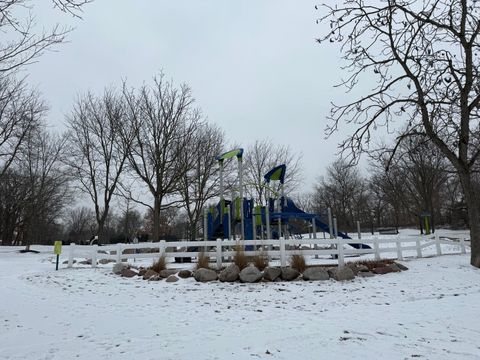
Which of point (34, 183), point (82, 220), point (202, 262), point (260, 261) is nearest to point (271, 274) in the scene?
point (260, 261)

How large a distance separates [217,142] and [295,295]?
21.7m

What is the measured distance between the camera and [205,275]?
1177 cm

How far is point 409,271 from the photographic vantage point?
43.3ft

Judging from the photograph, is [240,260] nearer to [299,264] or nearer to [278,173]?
[299,264]

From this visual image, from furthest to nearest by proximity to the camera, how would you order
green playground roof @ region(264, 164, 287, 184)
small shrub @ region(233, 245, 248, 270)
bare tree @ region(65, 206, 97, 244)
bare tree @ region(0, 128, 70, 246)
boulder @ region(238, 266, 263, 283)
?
bare tree @ region(65, 206, 97, 244), bare tree @ region(0, 128, 70, 246), green playground roof @ region(264, 164, 287, 184), small shrub @ region(233, 245, 248, 270), boulder @ region(238, 266, 263, 283)

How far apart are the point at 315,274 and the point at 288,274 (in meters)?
0.83

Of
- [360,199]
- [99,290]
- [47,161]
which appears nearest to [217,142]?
[47,161]

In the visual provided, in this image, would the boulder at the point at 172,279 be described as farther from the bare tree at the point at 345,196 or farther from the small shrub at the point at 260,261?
the bare tree at the point at 345,196

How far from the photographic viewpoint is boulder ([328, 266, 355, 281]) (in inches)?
463

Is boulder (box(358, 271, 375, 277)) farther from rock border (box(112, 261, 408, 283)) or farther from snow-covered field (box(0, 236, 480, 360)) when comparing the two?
snow-covered field (box(0, 236, 480, 360))

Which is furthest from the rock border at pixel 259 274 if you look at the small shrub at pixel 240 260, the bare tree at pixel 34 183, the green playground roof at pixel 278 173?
the bare tree at pixel 34 183

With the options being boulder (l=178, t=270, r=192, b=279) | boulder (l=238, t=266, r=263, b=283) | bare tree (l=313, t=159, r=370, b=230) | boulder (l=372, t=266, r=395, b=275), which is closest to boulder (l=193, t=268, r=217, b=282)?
boulder (l=178, t=270, r=192, b=279)

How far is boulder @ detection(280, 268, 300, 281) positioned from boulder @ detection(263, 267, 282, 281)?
14 cm

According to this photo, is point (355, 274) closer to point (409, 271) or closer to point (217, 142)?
point (409, 271)
